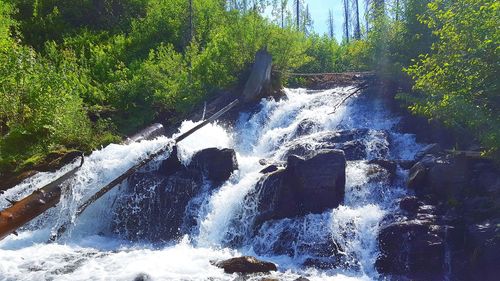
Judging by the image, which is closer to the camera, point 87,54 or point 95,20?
point 87,54

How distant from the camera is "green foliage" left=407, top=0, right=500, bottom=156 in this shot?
8555 mm

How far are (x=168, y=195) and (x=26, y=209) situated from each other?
6086 millimetres

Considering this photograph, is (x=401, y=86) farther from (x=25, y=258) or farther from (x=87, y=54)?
(x=87, y=54)

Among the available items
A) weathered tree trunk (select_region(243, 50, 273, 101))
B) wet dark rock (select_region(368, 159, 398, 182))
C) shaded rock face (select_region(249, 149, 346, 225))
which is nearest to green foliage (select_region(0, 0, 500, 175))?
weathered tree trunk (select_region(243, 50, 273, 101))

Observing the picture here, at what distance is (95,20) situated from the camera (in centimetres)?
2980

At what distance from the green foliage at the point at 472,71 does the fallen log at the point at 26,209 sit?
24.0 ft

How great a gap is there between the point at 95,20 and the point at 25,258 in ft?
75.3

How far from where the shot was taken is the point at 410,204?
10.1m

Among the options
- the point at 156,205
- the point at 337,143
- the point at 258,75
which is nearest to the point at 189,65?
the point at 258,75

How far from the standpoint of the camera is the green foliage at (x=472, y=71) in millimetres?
8555

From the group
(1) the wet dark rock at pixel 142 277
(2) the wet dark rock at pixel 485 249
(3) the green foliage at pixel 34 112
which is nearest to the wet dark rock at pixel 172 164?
(3) the green foliage at pixel 34 112

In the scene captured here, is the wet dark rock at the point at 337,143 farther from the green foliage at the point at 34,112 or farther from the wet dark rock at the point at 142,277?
the green foliage at the point at 34,112

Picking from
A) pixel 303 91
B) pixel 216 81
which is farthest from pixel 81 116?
pixel 303 91

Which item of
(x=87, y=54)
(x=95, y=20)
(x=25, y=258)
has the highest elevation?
(x=95, y=20)
